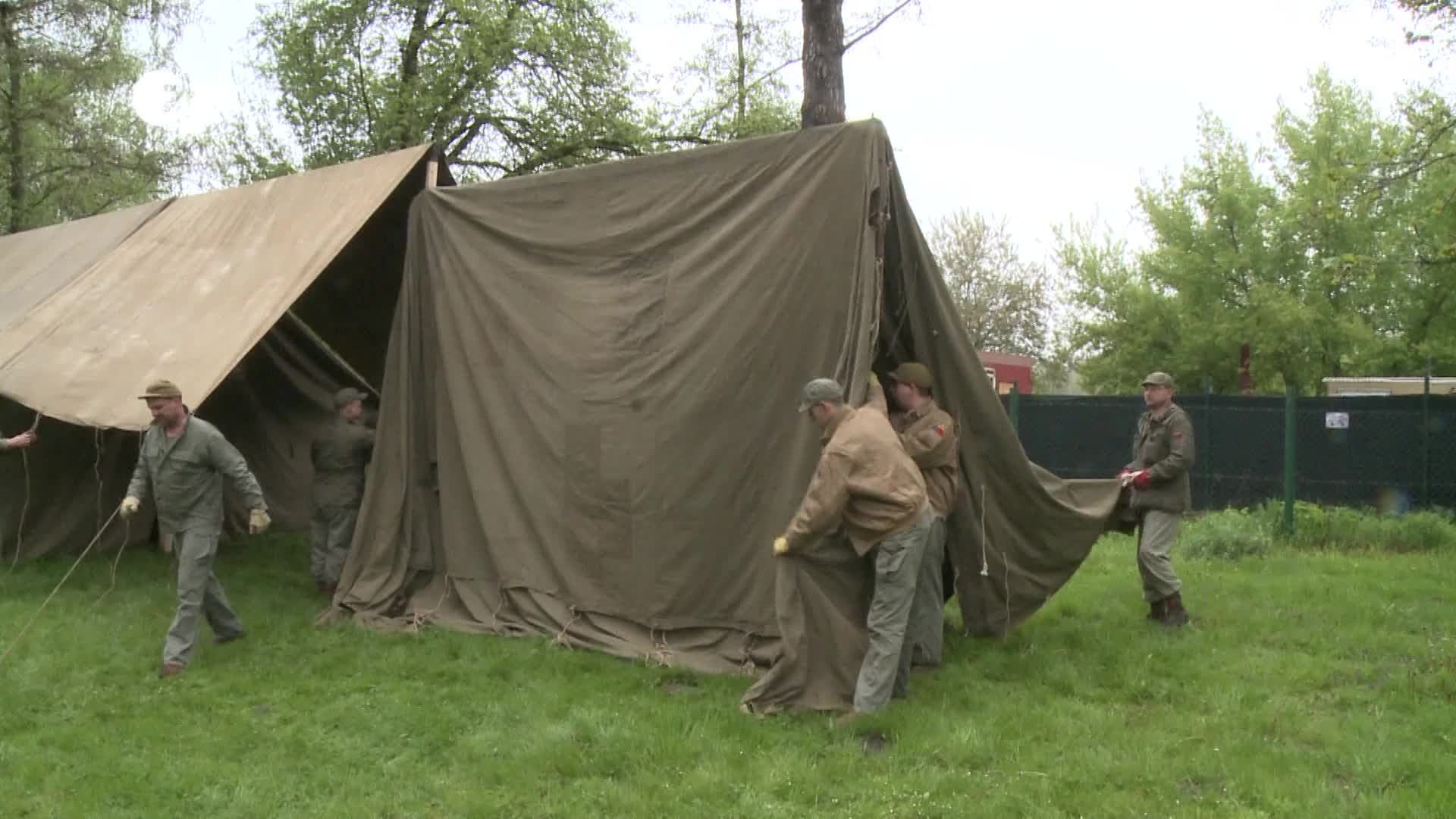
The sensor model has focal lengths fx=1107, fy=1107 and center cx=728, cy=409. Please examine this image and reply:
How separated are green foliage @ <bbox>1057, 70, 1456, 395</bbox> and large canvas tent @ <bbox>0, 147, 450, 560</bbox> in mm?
15437

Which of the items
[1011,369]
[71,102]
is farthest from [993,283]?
[71,102]

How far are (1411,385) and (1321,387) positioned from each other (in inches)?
229

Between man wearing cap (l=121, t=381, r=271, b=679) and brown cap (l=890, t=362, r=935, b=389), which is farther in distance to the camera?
man wearing cap (l=121, t=381, r=271, b=679)

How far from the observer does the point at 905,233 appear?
5855 millimetres

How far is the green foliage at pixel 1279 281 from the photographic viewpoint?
63.2 feet

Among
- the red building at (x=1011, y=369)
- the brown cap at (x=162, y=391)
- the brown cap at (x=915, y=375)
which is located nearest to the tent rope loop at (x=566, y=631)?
the brown cap at (x=915, y=375)

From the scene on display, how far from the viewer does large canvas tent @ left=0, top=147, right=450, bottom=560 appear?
7.04m

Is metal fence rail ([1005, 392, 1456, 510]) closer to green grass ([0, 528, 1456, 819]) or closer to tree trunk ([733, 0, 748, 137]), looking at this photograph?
green grass ([0, 528, 1456, 819])

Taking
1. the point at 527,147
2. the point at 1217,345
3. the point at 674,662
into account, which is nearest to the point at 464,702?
the point at 674,662

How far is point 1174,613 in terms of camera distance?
22.1 ft

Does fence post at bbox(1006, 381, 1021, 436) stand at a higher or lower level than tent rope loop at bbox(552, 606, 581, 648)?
higher

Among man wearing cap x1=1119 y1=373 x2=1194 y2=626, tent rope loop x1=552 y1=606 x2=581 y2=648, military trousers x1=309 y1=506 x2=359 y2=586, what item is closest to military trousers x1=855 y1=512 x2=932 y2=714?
tent rope loop x1=552 y1=606 x2=581 y2=648

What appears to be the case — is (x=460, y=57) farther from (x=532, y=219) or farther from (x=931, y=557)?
(x=931, y=557)

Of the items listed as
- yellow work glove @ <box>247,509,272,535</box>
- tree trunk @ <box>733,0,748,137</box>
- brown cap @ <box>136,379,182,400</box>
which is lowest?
yellow work glove @ <box>247,509,272,535</box>
